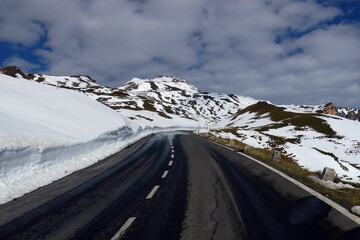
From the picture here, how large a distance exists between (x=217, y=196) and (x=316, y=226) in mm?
2814

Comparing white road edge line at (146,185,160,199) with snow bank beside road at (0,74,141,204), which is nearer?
white road edge line at (146,185,160,199)

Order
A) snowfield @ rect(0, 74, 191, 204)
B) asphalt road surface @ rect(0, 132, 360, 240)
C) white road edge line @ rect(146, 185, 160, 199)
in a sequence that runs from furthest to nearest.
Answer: snowfield @ rect(0, 74, 191, 204), white road edge line @ rect(146, 185, 160, 199), asphalt road surface @ rect(0, 132, 360, 240)

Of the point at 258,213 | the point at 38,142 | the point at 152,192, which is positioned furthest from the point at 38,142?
the point at 258,213

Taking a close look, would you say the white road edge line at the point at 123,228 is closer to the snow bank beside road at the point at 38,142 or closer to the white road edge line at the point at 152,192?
the white road edge line at the point at 152,192

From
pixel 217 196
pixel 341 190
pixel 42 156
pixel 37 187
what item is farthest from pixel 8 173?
pixel 341 190

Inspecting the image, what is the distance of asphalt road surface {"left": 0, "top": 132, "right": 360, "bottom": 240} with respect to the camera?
4.89 metres

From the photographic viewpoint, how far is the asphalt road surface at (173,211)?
4.89 meters

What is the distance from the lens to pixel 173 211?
608cm

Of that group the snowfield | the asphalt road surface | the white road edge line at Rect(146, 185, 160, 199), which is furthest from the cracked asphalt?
the snowfield

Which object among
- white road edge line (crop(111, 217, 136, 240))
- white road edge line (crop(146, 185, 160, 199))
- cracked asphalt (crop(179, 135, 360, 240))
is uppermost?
cracked asphalt (crop(179, 135, 360, 240))

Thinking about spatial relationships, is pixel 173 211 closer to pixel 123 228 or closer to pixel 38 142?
pixel 123 228

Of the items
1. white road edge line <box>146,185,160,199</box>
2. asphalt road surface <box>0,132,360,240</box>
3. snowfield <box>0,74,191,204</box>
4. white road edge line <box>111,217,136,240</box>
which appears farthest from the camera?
snowfield <box>0,74,191,204</box>

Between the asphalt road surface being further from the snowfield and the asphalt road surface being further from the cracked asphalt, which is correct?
the snowfield

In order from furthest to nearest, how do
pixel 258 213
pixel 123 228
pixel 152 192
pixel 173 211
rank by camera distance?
pixel 152 192 < pixel 173 211 < pixel 258 213 < pixel 123 228
